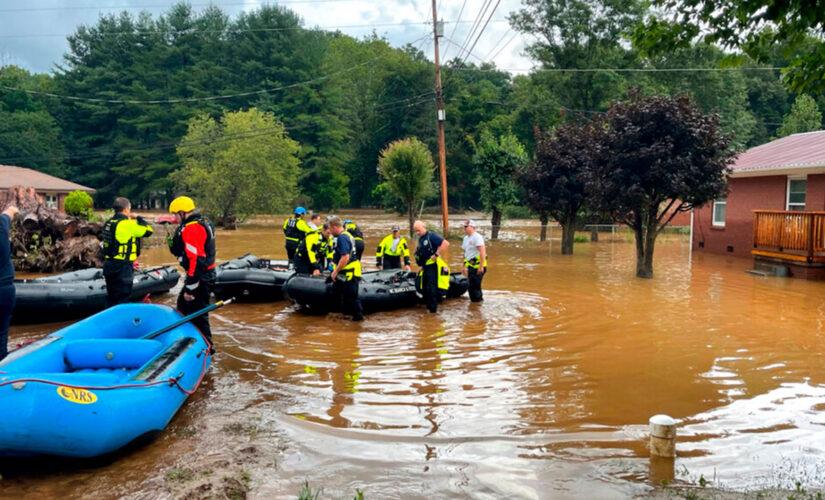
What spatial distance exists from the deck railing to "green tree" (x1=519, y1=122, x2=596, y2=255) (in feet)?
19.4

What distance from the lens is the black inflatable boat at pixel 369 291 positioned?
10.5 metres

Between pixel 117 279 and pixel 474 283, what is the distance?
6.41 meters

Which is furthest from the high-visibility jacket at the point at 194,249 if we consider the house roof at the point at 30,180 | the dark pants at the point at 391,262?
the house roof at the point at 30,180

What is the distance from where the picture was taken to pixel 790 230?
52.2 ft

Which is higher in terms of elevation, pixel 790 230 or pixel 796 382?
pixel 790 230

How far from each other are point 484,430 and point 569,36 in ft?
130

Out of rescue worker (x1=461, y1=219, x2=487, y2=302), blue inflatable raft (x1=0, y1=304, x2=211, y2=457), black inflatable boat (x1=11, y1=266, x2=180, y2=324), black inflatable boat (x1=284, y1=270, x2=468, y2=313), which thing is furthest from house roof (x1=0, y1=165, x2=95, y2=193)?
blue inflatable raft (x1=0, y1=304, x2=211, y2=457)

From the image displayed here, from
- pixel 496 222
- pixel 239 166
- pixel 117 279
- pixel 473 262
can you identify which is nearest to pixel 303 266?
pixel 473 262

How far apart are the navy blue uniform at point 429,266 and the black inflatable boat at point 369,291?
41 centimetres

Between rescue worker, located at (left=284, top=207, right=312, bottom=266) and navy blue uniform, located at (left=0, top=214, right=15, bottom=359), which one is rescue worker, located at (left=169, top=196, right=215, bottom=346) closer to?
navy blue uniform, located at (left=0, top=214, right=15, bottom=359)

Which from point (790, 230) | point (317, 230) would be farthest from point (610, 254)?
point (317, 230)

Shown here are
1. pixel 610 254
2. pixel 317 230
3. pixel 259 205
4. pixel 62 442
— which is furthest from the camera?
pixel 259 205

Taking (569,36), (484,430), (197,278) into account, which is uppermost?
(569,36)

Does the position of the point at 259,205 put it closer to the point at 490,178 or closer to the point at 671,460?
the point at 490,178
